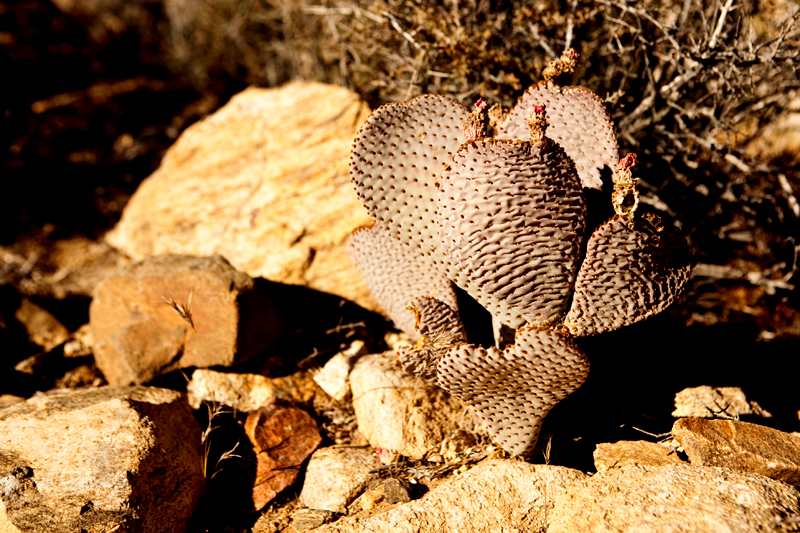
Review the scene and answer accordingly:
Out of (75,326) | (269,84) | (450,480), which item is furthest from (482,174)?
(269,84)

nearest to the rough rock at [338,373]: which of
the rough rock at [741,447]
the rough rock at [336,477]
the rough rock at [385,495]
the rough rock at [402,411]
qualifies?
the rough rock at [402,411]

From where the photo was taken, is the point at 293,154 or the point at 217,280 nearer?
the point at 217,280

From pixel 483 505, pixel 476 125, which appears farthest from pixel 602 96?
pixel 483 505

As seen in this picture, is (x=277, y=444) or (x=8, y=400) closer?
(x=277, y=444)

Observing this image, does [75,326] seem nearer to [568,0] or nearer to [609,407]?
[609,407]

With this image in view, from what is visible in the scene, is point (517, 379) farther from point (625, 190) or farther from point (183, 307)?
point (183, 307)

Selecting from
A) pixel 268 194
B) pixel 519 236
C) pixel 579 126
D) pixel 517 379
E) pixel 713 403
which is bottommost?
pixel 713 403
